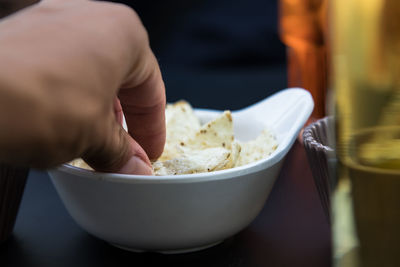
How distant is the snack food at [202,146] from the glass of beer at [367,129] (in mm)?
155

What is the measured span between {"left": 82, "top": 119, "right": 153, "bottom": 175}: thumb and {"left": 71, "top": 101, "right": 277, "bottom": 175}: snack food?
4 cm

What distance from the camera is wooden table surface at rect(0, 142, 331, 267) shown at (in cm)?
44

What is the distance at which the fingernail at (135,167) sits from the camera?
1.26 ft

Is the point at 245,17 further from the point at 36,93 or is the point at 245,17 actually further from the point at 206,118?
the point at 36,93

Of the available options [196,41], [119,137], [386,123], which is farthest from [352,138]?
[196,41]

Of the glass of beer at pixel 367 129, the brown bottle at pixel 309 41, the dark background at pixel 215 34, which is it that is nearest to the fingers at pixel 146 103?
the glass of beer at pixel 367 129

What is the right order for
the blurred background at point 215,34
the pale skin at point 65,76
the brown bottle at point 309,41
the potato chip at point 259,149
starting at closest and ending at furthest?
the pale skin at point 65,76 < the potato chip at point 259,149 < the brown bottle at point 309,41 < the blurred background at point 215,34

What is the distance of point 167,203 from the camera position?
1.29 feet

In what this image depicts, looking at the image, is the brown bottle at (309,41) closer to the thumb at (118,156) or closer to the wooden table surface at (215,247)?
the wooden table surface at (215,247)

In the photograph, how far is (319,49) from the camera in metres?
0.70

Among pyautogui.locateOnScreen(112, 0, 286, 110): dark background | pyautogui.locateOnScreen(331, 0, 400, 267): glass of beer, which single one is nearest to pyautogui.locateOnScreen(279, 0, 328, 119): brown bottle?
pyautogui.locateOnScreen(331, 0, 400, 267): glass of beer

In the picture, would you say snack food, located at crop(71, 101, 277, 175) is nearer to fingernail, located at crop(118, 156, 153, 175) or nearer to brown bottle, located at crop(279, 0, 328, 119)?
fingernail, located at crop(118, 156, 153, 175)

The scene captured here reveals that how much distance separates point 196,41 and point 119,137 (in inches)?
46.1

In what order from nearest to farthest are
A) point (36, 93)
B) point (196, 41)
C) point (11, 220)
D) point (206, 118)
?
point (36, 93) → point (11, 220) → point (206, 118) → point (196, 41)
